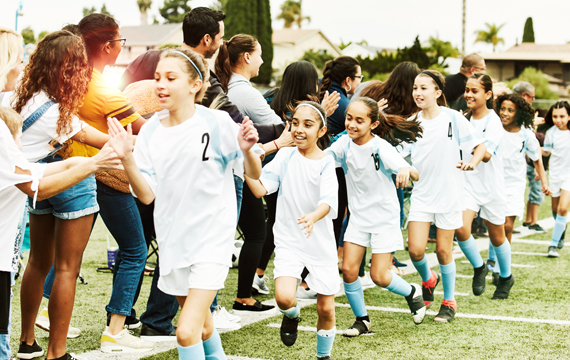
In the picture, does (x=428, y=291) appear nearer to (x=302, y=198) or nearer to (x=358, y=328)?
(x=358, y=328)

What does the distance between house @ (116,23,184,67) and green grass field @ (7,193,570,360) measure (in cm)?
6608

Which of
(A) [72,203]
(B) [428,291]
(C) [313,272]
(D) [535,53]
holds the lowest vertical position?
(B) [428,291]

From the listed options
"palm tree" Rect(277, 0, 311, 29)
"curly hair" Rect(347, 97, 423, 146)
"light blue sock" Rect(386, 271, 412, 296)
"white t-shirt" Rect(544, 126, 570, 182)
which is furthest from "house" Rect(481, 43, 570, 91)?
"light blue sock" Rect(386, 271, 412, 296)

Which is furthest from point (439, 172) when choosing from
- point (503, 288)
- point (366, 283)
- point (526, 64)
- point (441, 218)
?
point (526, 64)

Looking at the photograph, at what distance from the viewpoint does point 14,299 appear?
227 inches

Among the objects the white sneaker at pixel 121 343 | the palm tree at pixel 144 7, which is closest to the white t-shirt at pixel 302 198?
the white sneaker at pixel 121 343

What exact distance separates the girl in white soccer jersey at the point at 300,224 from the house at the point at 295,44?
203ft

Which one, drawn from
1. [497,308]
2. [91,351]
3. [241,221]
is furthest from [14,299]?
[497,308]

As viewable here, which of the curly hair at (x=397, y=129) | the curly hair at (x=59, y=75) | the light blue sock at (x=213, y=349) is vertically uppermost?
the curly hair at (x=59, y=75)

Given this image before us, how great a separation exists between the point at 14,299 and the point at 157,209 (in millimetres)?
3196

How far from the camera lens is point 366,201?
4918mm

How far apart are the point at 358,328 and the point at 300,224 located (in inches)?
48.7

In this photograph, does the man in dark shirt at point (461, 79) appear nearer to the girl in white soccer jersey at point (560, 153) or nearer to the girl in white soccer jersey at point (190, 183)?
the girl in white soccer jersey at point (560, 153)

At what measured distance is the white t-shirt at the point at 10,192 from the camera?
2883 mm
